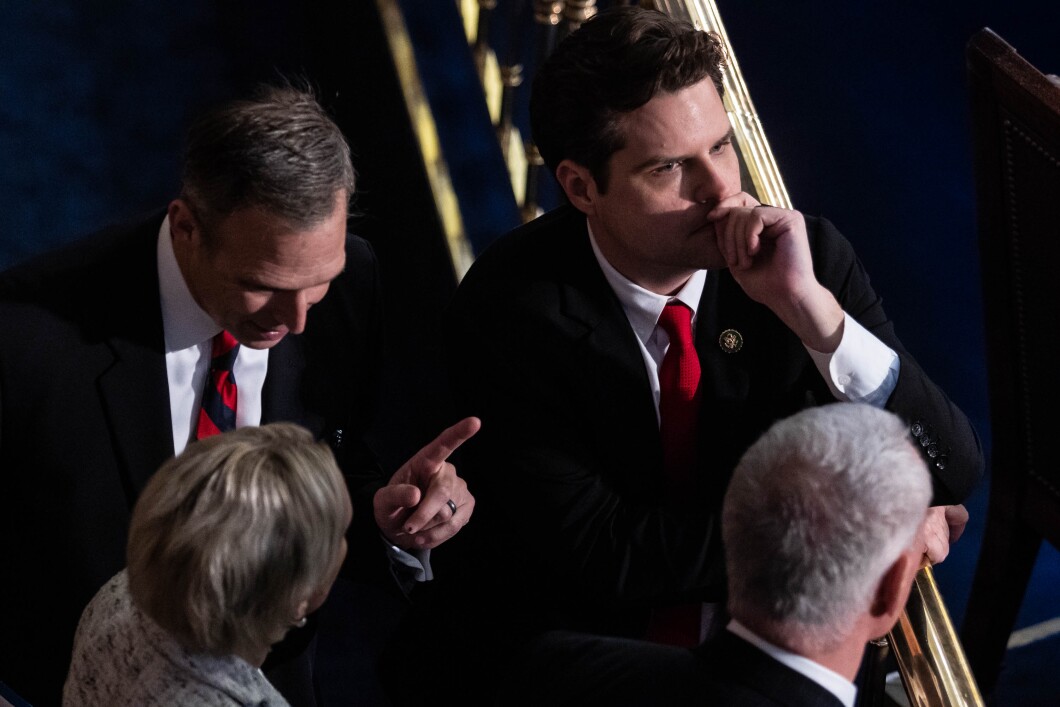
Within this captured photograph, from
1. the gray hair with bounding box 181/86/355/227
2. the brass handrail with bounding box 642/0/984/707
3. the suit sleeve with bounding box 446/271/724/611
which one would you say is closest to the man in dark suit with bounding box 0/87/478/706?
the gray hair with bounding box 181/86/355/227

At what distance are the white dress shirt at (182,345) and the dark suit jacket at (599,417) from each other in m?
0.41

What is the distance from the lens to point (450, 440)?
1931mm

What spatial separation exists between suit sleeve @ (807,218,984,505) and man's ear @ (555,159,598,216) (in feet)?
1.23

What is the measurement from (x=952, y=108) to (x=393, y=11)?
170 cm

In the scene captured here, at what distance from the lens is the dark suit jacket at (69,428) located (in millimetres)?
1980

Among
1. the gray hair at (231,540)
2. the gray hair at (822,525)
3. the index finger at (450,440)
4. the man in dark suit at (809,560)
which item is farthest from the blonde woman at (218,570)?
the gray hair at (822,525)

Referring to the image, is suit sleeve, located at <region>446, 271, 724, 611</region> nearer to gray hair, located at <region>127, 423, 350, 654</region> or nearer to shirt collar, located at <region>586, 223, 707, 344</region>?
shirt collar, located at <region>586, 223, 707, 344</region>

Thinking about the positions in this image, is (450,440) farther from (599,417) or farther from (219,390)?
(219,390)

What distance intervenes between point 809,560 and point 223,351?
107cm

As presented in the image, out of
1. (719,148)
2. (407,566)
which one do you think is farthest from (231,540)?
(719,148)

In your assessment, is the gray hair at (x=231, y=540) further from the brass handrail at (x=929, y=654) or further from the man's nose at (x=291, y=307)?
the brass handrail at (x=929, y=654)

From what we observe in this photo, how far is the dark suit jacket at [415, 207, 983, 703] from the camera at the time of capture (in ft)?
6.82

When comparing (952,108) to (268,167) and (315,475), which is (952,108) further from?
(315,475)

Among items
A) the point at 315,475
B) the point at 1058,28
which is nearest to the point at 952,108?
the point at 1058,28
